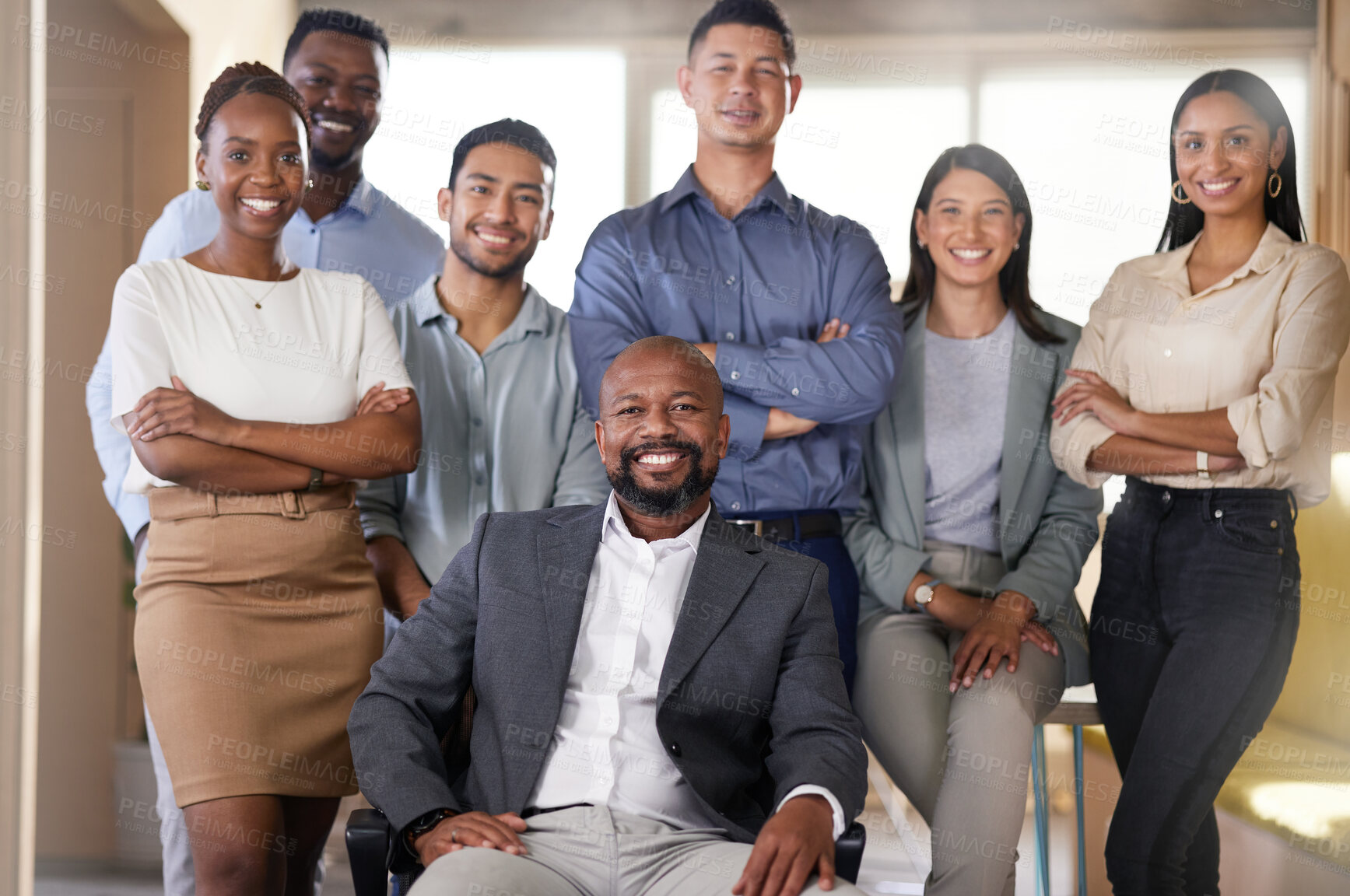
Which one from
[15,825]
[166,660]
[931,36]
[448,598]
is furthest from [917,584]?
[931,36]

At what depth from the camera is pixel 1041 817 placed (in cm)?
330

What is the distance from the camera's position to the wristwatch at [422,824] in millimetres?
1961

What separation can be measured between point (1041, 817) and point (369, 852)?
213 cm

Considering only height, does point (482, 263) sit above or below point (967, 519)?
above

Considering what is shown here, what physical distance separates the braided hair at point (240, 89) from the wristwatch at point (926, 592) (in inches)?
75.1

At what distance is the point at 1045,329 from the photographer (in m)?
3.26

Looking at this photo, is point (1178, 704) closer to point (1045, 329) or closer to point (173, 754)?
point (1045, 329)

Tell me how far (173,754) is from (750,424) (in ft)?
4.99

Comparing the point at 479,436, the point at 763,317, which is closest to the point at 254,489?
the point at 479,436

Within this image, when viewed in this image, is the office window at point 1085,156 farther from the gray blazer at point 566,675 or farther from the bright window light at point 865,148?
the gray blazer at point 566,675

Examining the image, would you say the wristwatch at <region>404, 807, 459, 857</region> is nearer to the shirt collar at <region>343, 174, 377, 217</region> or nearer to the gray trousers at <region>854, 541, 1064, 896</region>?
the gray trousers at <region>854, 541, 1064, 896</region>

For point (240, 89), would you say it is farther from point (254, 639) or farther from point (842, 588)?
point (842, 588)

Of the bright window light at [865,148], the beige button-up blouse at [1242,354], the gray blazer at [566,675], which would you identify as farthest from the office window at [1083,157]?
the gray blazer at [566,675]

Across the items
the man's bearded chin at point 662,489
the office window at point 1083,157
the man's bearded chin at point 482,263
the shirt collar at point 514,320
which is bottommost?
the man's bearded chin at point 662,489
